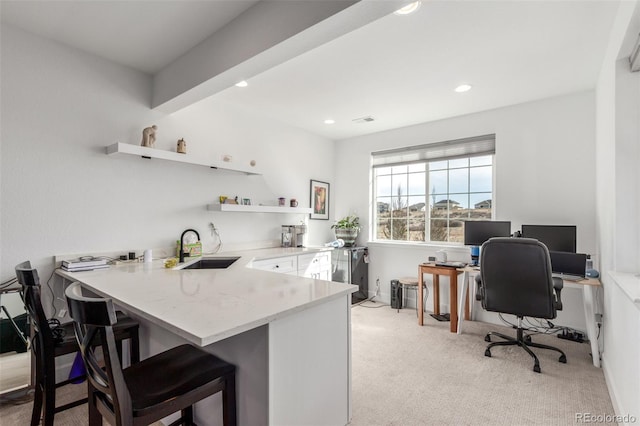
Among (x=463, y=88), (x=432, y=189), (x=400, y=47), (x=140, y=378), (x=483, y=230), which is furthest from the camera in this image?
(x=432, y=189)

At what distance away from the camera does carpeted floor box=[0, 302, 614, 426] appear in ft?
6.25

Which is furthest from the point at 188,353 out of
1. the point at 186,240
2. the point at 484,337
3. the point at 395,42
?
the point at 484,337

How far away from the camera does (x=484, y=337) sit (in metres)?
3.18

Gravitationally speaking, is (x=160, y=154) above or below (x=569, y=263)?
above

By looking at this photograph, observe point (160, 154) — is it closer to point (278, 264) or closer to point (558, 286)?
point (278, 264)

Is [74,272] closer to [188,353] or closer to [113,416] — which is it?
[188,353]

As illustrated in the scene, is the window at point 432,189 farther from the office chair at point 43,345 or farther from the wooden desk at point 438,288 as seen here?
the office chair at point 43,345

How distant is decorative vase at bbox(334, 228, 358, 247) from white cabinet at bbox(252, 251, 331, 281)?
627 mm

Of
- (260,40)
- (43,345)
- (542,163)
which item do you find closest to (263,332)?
(43,345)

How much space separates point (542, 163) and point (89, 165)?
4.49 metres

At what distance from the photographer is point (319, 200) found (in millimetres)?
4875

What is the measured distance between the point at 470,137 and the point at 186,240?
3598 millimetres

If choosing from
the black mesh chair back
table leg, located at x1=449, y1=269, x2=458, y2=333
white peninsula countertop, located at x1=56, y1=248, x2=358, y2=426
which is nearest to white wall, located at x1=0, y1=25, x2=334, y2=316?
white peninsula countertop, located at x1=56, y1=248, x2=358, y2=426

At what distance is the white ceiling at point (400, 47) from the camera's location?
6.58 ft
